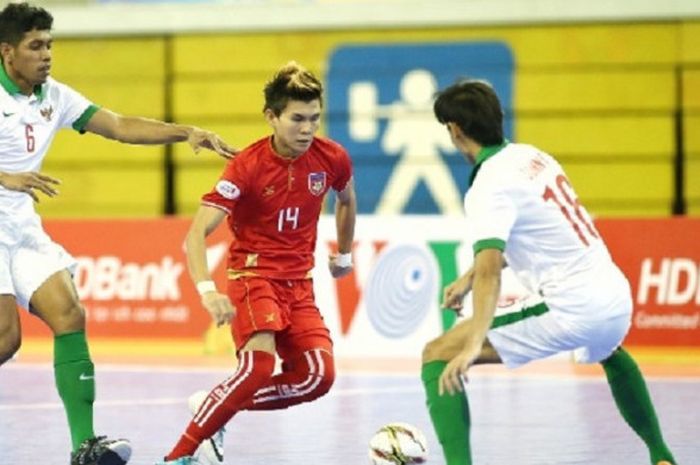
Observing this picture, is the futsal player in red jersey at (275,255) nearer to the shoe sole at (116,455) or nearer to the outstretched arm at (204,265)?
the outstretched arm at (204,265)

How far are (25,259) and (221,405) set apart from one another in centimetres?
129

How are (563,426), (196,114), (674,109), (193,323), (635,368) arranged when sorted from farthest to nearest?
1. (196,114)
2. (674,109)
3. (193,323)
4. (563,426)
5. (635,368)

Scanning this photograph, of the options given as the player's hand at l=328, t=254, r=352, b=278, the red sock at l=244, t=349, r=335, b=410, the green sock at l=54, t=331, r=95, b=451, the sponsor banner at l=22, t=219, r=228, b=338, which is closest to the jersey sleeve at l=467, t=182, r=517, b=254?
the red sock at l=244, t=349, r=335, b=410

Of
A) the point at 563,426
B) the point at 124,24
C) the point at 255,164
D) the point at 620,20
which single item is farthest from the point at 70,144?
the point at 255,164

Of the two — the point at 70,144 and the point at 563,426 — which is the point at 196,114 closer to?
the point at 70,144

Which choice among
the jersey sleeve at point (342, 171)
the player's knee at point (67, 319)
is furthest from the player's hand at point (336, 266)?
the player's knee at point (67, 319)

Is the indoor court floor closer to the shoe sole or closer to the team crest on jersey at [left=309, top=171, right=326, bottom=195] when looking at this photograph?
the shoe sole

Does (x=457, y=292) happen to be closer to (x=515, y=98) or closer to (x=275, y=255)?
(x=275, y=255)

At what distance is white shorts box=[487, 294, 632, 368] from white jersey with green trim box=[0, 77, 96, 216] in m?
2.59

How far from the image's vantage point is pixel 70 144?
22.1 meters

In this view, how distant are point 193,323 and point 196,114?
3759 mm

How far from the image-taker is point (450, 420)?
8992mm

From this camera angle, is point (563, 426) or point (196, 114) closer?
point (563, 426)

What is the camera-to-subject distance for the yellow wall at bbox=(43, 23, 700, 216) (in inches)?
797
